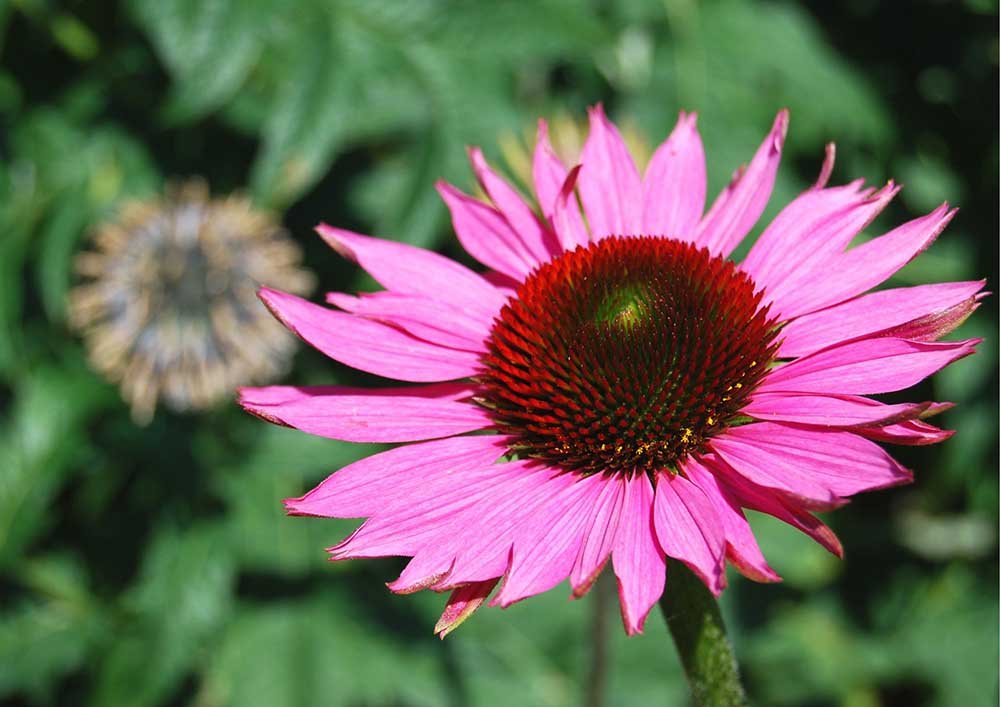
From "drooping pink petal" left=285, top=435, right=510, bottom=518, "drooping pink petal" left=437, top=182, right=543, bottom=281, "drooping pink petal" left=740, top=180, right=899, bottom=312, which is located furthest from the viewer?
"drooping pink petal" left=437, top=182, right=543, bottom=281

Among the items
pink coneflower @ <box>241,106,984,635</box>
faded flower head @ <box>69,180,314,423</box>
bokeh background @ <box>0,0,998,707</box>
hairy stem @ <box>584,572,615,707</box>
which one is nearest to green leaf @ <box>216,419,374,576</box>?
bokeh background @ <box>0,0,998,707</box>

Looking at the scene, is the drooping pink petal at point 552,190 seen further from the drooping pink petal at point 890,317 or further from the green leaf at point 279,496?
the green leaf at point 279,496

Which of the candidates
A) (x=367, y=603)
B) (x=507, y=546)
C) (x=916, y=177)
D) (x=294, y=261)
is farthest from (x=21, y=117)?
(x=916, y=177)

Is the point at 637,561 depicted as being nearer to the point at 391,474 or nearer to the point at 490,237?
the point at 391,474

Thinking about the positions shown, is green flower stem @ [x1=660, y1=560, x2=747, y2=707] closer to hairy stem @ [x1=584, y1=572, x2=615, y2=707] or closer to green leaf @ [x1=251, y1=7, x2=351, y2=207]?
hairy stem @ [x1=584, y1=572, x2=615, y2=707]

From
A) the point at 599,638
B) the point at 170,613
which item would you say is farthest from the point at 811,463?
the point at 170,613

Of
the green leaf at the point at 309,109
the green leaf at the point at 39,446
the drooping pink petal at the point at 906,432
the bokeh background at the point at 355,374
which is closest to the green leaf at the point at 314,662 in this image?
the bokeh background at the point at 355,374
